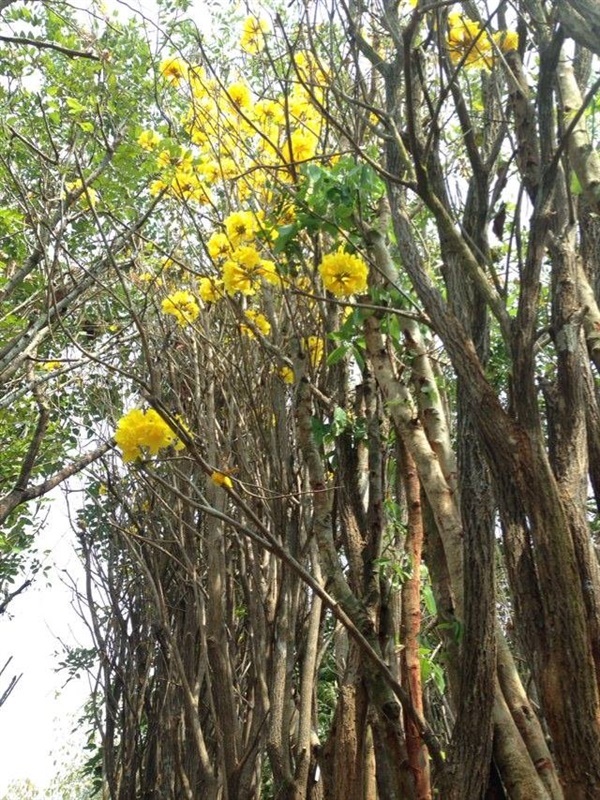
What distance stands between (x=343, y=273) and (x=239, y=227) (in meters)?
0.53

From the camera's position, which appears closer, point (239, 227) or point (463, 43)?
point (463, 43)

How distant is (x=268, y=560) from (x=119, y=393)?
2.04m

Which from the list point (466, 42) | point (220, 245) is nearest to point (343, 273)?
point (220, 245)

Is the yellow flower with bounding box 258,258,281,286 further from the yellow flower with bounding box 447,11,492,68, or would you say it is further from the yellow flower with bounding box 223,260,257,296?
the yellow flower with bounding box 447,11,492,68

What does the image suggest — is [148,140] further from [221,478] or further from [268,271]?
[221,478]

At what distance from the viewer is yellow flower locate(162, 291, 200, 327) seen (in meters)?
2.87

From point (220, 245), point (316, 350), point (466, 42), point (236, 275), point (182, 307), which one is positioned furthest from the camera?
point (182, 307)

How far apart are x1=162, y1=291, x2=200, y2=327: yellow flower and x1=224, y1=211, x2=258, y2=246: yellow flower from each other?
48 cm

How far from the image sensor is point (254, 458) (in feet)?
9.43

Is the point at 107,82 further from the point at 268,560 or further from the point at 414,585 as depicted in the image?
the point at 414,585

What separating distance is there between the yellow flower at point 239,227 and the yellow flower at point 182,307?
1.57ft

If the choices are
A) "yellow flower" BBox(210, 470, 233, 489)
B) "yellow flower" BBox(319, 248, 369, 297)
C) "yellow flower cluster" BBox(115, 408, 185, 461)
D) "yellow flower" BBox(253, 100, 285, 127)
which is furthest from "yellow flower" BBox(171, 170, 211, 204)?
"yellow flower" BBox(210, 470, 233, 489)

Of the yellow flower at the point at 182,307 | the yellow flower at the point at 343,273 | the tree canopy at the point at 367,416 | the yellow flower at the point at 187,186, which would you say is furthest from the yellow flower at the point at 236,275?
the yellow flower at the point at 187,186

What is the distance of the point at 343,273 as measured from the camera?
80.2 inches
